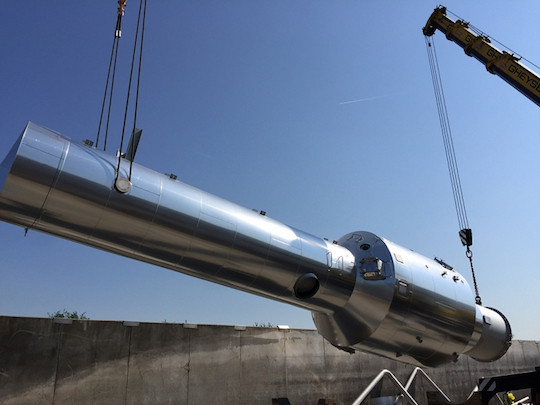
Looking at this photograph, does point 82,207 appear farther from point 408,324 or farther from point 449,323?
point 449,323

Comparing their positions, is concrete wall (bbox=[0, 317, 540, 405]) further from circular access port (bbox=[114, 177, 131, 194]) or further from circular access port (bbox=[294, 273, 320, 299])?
circular access port (bbox=[114, 177, 131, 194])

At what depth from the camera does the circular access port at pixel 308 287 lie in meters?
9.11

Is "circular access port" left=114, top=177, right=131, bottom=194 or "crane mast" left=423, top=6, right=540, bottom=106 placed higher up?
"crane mast" left=423, top=6, right=540, bottom=106

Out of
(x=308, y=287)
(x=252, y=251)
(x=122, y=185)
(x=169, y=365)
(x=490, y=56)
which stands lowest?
(x=169, y=365)

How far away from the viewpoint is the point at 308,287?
9.36 meters

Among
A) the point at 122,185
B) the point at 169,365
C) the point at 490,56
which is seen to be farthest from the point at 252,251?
the point at 490,56

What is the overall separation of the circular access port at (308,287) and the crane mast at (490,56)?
1677 cm

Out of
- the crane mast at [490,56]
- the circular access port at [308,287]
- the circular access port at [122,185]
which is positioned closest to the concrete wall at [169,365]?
the circular access port at [308,287]

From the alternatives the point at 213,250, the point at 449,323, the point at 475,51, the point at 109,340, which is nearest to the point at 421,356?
the point at 449,323

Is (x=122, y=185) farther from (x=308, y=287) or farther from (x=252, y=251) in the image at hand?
(x=308, y=287)

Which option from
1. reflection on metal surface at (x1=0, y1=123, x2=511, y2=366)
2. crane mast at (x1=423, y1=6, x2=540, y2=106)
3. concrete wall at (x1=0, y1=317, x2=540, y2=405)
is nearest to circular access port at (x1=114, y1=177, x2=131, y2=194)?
reflection on metal surface at (x1=0, y1=123, x2=511, y2=366)

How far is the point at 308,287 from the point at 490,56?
1907 centimetres

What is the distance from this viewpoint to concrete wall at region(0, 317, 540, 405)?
10789mm

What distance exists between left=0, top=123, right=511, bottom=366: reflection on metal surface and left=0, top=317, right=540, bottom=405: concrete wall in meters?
4.43
